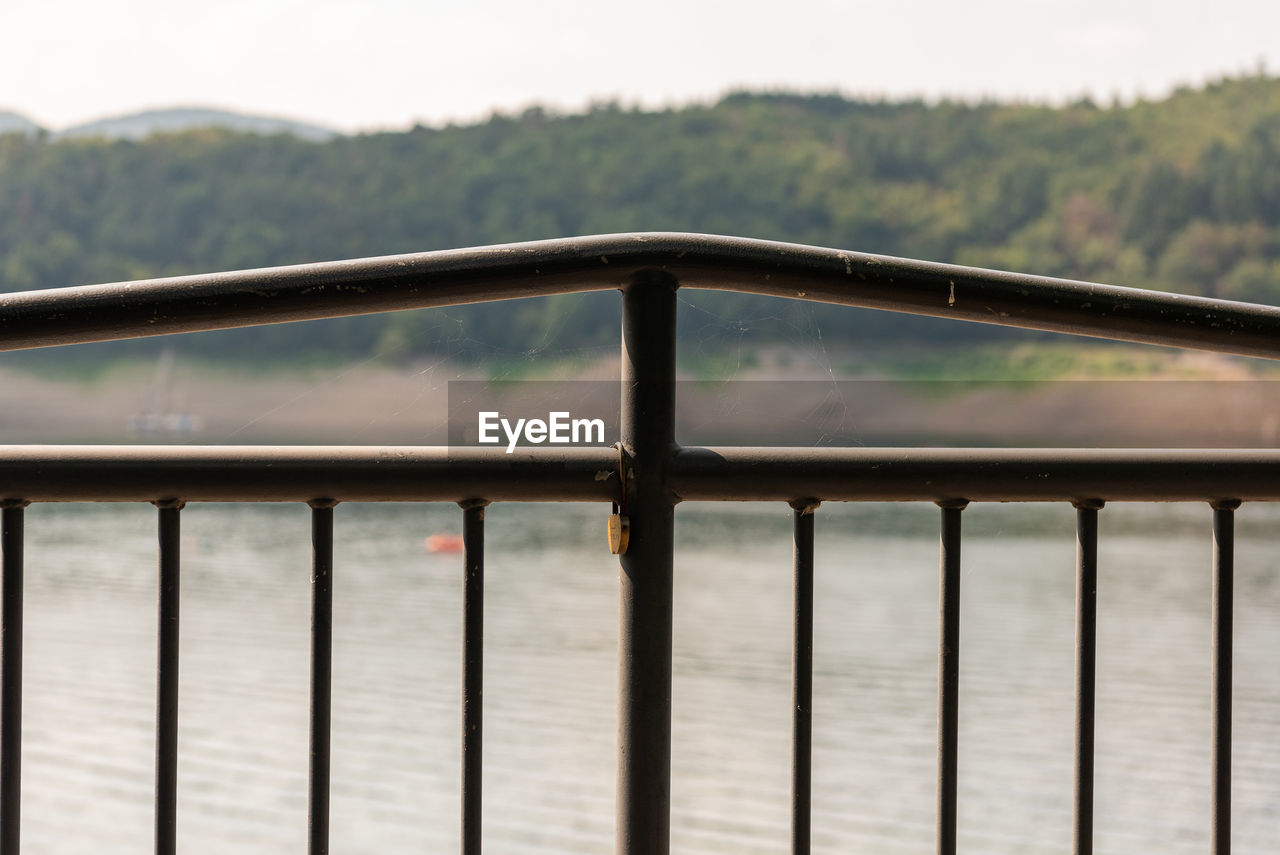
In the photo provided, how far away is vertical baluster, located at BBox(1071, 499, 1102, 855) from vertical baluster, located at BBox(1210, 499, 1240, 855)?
10 centimetres

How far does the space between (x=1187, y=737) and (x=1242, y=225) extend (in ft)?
122

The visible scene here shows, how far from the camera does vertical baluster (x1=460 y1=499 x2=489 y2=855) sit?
0.93 metres

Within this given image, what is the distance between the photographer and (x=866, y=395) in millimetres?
1054

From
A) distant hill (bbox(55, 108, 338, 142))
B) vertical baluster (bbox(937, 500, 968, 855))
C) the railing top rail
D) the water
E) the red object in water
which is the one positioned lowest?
the water

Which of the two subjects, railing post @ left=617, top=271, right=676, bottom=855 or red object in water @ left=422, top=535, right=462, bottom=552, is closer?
railing post @ left=617, top=271, right=676, bottom=855

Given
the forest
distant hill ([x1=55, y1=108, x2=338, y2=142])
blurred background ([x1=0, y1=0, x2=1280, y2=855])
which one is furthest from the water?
distant hill ([x1=55, y1=108, x2=338, y2=142])

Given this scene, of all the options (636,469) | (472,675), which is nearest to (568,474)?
(636,469)

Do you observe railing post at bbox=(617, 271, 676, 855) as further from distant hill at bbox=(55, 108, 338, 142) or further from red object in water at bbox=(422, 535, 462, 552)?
distant hill at bbox=(55, 108, 338, 142)

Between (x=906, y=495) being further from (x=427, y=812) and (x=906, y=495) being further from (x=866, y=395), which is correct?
(x=427, y=812)

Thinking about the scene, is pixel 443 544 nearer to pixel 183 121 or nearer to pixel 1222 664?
pixel 1222 664

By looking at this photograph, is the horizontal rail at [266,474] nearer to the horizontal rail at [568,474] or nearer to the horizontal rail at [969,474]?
the horizontal rail at [568,474]

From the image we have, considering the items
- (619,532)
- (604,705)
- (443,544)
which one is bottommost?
(604,705)

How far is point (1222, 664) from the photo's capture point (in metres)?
0.98

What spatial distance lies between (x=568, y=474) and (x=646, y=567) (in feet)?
0.30
